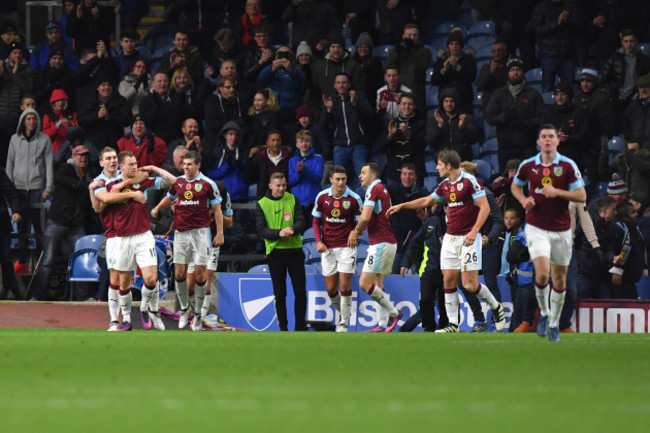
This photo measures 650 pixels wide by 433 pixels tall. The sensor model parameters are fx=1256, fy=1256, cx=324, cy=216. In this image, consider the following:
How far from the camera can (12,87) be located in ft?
77.4

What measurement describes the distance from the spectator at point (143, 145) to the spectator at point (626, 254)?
26.1 feet

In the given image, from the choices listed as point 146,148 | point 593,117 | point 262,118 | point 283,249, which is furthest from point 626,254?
point 146,148

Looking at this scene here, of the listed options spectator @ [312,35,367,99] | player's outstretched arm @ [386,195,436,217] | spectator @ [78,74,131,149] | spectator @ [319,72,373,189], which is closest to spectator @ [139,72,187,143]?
spectator @ [78,74,131,149]

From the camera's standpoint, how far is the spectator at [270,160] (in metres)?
20.9

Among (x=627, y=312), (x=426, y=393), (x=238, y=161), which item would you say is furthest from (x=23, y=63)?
(x=426, y=393)

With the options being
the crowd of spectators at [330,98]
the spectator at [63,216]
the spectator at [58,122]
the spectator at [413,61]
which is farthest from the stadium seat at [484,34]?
the spectator at [63,216]

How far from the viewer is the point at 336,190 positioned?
18625 millimetres

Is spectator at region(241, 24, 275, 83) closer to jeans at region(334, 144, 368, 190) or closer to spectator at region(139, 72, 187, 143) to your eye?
spectator at region(139, 72, 187, 143)

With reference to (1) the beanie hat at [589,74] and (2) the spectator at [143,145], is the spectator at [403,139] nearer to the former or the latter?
(1) the beanie hat at [589,74]

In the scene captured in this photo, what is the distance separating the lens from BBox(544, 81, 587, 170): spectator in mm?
20375

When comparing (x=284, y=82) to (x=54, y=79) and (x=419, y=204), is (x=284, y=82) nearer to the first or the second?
(x=54, y=79)

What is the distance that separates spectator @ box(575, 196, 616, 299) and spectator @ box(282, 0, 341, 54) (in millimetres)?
7054

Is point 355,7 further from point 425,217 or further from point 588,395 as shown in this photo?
point 588,395

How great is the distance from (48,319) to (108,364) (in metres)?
9.42
